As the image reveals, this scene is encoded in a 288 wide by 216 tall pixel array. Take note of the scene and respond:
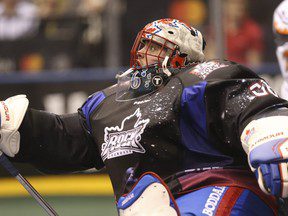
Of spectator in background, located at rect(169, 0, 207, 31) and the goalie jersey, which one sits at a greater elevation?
the goalie jersey

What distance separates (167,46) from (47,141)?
68 centimetres

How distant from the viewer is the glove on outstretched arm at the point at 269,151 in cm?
312

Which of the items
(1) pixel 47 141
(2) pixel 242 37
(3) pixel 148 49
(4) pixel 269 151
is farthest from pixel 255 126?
(2) pixel 242 37

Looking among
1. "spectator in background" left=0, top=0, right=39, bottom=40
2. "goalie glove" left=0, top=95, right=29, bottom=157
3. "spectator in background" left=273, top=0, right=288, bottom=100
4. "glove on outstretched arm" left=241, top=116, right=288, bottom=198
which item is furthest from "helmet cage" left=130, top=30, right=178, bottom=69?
"spectator in background" left=0, top=0, right=39, bottom=40

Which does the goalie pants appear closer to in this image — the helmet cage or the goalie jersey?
the goalie jersey

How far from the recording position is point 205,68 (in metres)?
3.63

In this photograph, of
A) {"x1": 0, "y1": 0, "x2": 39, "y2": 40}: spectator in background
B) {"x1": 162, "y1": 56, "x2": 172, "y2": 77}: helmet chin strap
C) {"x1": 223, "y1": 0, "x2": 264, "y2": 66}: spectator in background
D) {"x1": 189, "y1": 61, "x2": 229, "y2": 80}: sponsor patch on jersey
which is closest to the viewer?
{"x1": 189, "y1": 61, "x2": 229, "y2": 80}: sponsor patch on jersey

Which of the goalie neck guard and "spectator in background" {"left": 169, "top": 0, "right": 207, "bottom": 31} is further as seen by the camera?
"spectator in background" {"left": 169, "top": 0, "right": 207, "bottom": 31}

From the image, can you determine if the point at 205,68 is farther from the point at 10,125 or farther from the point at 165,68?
the point at 10,125

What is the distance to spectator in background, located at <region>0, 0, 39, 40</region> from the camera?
8.65m

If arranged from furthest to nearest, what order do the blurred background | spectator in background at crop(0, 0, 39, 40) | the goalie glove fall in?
spectator in background at crop(0, 0, 39, 40), the blurred background, the goalie glove

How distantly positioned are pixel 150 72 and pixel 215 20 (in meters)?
4.48

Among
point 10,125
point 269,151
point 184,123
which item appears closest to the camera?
point 269,151

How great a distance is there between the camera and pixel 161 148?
3596mm
